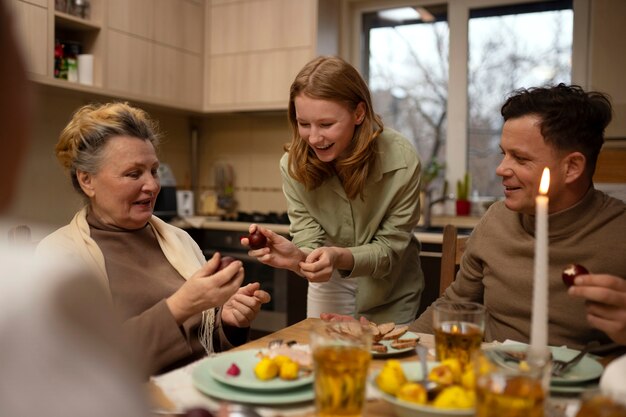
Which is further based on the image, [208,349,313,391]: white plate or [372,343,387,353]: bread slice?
[372,343,387,353]: bread slice

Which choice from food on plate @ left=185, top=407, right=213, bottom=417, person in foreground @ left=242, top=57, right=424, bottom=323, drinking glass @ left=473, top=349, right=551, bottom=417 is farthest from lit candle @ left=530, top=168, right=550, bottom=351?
person in foreground @ left=242, top=57, right=424, bottom=323

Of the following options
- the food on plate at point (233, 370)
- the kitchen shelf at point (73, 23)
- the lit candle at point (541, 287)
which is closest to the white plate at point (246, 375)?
the food on plate at point (233, 370)

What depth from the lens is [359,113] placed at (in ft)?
6.53

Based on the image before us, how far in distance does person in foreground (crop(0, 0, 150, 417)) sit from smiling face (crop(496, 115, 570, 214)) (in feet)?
4.02

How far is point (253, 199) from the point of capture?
441 centimetres

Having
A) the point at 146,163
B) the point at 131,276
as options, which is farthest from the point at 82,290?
the point at 146,163

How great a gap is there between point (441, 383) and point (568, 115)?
85cm

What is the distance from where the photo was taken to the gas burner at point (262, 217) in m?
3.81

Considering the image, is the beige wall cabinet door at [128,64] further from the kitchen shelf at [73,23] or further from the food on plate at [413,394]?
the food on plate at [413,394]

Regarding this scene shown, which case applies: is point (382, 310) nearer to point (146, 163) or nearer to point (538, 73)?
point (146, 163)

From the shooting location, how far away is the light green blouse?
202 cm

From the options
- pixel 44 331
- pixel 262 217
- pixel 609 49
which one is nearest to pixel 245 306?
pixel 44 331

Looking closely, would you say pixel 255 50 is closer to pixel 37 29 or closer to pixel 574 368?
pixel 37 29

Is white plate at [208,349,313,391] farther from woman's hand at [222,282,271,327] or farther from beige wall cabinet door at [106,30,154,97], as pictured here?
beige wall cabinet door at [106,30,154,97]
